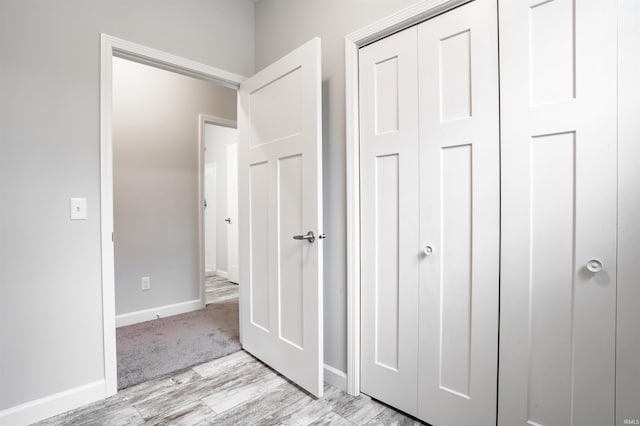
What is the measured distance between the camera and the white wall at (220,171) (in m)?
4.98

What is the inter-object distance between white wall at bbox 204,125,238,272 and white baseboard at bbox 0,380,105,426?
3247 millimetres

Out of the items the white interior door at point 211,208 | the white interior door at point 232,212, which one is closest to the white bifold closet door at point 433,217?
the white interior door at point 232,212

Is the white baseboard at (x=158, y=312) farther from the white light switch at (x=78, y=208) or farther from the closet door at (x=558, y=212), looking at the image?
the closet door at (x=558, y=212)

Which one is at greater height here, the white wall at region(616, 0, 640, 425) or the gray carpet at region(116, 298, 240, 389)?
the white wall at region(616, 0, 640, 425)

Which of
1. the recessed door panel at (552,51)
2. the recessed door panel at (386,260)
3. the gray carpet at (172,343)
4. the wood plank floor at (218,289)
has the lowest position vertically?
the wood plank floor at (218,289)

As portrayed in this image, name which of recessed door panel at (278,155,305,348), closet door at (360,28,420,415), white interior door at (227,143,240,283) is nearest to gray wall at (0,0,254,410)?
recessed door panel at (278,155,305,348)

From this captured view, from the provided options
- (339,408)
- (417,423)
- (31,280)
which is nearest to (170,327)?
(31,280)

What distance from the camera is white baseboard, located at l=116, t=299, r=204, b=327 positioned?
2961 mm

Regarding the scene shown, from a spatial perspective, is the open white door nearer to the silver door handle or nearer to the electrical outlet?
the silver door handle

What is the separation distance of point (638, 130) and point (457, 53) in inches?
28.3

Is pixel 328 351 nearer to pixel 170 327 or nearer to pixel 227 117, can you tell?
pixel 170 327

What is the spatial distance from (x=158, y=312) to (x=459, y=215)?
3.03 meters

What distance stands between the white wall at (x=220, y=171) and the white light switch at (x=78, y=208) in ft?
10.6

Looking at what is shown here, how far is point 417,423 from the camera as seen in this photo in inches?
61.4
